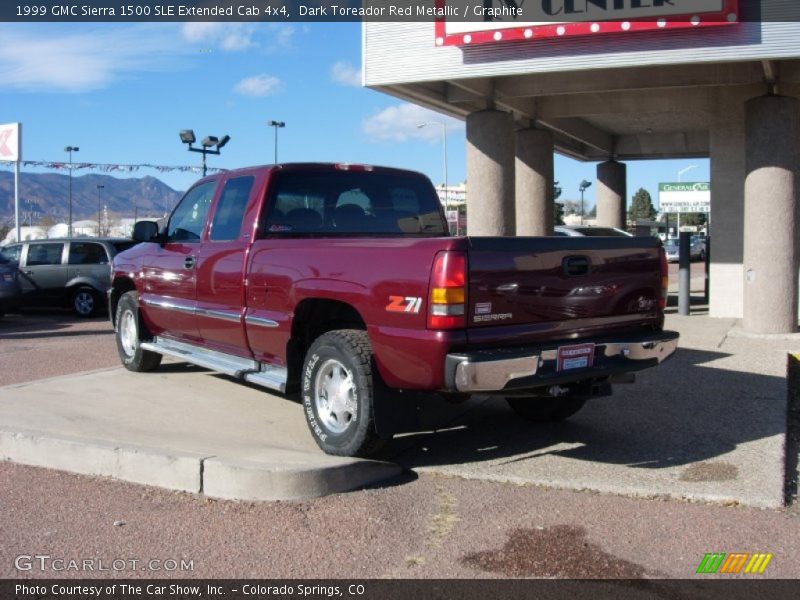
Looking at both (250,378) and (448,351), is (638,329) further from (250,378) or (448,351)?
(250,378)

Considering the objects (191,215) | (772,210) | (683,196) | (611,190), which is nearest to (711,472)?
(191,215)

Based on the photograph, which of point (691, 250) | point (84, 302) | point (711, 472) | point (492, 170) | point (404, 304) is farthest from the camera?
point (691, 250)

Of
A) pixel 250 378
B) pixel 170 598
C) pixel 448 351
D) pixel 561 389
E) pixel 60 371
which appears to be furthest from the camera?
pixel 60 371

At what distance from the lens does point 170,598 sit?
3.67 metres

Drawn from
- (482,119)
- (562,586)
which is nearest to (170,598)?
(562,586)

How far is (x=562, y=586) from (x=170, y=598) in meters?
1.81

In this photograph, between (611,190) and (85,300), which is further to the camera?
(611,190)

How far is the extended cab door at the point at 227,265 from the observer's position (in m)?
6.44

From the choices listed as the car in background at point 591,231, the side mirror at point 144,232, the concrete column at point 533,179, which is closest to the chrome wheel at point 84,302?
the concrete column at point 533,179

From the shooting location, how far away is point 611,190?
2480 centimetres

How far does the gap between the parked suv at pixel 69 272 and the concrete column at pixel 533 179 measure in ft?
27.8

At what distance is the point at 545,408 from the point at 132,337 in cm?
449

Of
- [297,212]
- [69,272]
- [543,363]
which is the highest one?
[297,212]

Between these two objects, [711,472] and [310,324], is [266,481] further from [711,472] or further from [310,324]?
[711,472]
